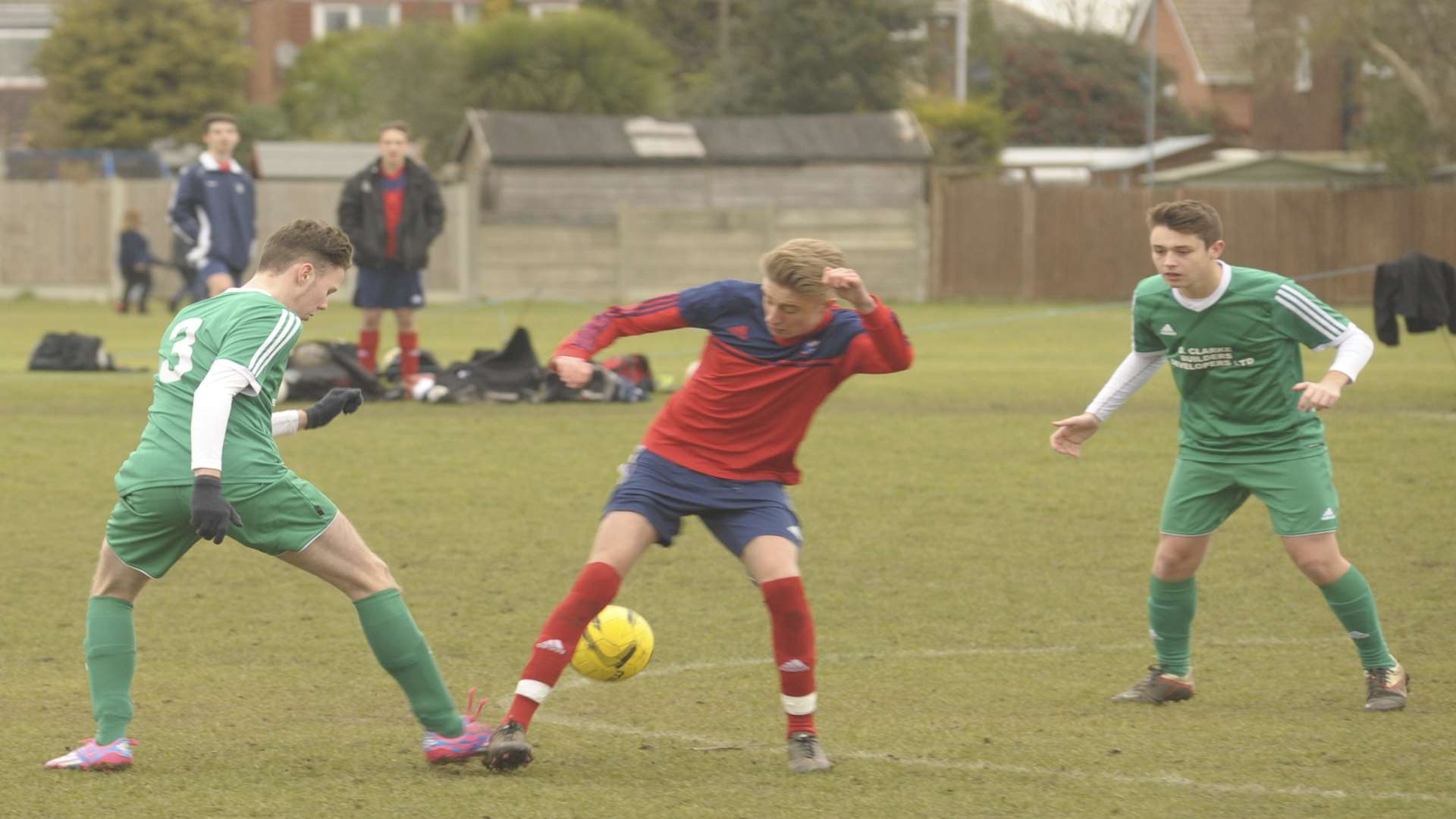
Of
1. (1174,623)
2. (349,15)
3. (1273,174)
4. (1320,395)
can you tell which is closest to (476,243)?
(1273,174)

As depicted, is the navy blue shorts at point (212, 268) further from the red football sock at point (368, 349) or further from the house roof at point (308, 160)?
the house roof at point (308, 160)

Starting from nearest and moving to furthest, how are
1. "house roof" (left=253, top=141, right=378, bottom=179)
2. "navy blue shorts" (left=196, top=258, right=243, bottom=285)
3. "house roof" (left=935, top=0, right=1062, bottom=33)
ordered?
"navy blue shorts" (left=196, top=258, right=243, bottom=285), "house roof" (left=253, top=141, right=378, bottom=179), "house roof" (left=935, top=0, right=1062, bottom=33)

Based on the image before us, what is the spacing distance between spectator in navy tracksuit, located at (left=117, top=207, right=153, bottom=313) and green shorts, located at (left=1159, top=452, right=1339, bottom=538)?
25990 mm

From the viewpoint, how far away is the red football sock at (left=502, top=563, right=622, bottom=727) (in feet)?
17.4

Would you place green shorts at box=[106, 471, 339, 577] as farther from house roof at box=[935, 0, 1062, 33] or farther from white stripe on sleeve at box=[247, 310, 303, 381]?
house roof at box=[935, 0, 1062, 33]

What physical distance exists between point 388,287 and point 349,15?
56.5 meters

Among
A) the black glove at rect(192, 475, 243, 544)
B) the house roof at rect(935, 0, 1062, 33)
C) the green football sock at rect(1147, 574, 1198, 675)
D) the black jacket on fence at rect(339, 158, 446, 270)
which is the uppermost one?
the house roof at rect(935, 0, 1062, 33)

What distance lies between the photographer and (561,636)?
17.6 ft

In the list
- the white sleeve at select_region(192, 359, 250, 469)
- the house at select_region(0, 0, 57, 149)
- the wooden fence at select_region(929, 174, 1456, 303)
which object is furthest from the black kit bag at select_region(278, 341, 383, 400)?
the house at select_region(0, 0, 57, 149)

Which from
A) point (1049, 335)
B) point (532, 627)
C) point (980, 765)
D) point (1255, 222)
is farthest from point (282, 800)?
point (1255, 222)

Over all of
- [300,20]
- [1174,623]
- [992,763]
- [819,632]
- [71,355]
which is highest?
[300,20]

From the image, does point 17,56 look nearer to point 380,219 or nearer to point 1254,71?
point 1254,71

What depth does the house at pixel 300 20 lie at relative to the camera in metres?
66.1

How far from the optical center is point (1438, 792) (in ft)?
16.9
